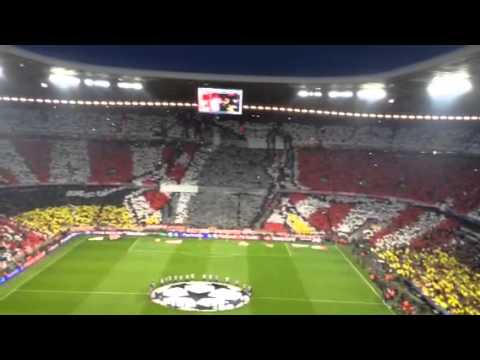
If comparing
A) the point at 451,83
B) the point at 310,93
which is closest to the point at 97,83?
the point at 310,93

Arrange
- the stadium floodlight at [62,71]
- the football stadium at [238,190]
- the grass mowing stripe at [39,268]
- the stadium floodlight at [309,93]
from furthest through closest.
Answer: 1. the stadium floodlight at [309,93]
2. the stadium floodlight at [62,71]
3. the football stadium at [238,190]
4. the grass mowing stripe at [39,268]

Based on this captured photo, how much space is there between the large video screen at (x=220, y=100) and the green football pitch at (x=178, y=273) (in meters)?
15.7

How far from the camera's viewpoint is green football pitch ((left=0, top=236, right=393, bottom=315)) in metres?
25.6

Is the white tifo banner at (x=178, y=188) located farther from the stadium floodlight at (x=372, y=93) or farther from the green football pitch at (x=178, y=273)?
the stadium floodlight at (x=372, y=93)

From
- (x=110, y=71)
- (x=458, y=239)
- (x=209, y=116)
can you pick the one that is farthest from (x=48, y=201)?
(x=458, y=239)

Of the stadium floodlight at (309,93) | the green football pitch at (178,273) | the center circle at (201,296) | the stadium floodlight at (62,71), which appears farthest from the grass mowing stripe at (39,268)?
the stadium floodlight at (309,93)

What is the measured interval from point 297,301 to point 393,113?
130 ft

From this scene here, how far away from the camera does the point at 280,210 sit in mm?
50844

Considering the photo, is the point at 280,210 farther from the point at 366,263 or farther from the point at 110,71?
the point at 110,71

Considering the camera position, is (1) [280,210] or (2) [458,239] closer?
(2) [458,239]

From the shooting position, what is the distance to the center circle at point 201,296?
25.3m

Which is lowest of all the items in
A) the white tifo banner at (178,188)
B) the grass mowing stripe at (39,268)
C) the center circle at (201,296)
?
the grass mowing stripe at (39,268)

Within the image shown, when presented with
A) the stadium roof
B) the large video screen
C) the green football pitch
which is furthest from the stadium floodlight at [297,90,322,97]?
the green football pitch

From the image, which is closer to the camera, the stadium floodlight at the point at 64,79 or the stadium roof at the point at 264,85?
the stadium roof at the point at 264,85
